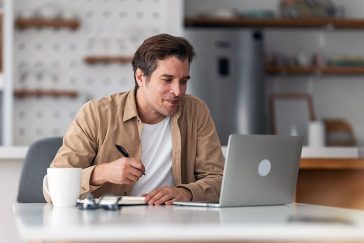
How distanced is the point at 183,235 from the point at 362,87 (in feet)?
18.1

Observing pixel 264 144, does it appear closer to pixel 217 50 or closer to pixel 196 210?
pixel 196 210

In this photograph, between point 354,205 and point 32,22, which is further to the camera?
point 32,22

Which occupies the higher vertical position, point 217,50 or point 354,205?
point 217,50

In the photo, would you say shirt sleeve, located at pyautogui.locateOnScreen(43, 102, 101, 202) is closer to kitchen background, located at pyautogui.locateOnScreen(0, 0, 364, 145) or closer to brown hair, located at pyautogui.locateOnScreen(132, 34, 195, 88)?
brown hair, located at pyautogui.locateOnScreen(132, 34, 195, 88)

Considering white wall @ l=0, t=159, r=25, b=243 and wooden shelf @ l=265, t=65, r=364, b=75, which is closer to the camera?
white wall @ l=0, t=159, r=25, b=243

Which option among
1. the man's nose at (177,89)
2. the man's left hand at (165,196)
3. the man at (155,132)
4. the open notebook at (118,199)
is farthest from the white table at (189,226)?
the man's nose at (177,89)

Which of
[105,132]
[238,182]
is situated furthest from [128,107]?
[238,182]

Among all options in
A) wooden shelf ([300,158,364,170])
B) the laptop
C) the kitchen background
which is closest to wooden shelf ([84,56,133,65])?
the kitchen background

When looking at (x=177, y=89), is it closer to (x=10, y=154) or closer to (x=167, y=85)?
(x=167, y=85)

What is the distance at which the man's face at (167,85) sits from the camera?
2.62 meters

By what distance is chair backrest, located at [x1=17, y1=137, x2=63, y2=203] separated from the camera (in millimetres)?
2777

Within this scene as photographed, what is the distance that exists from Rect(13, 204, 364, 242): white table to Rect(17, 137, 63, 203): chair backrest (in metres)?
0.86

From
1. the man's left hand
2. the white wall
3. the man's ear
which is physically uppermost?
the man's ear

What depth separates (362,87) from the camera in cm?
668
